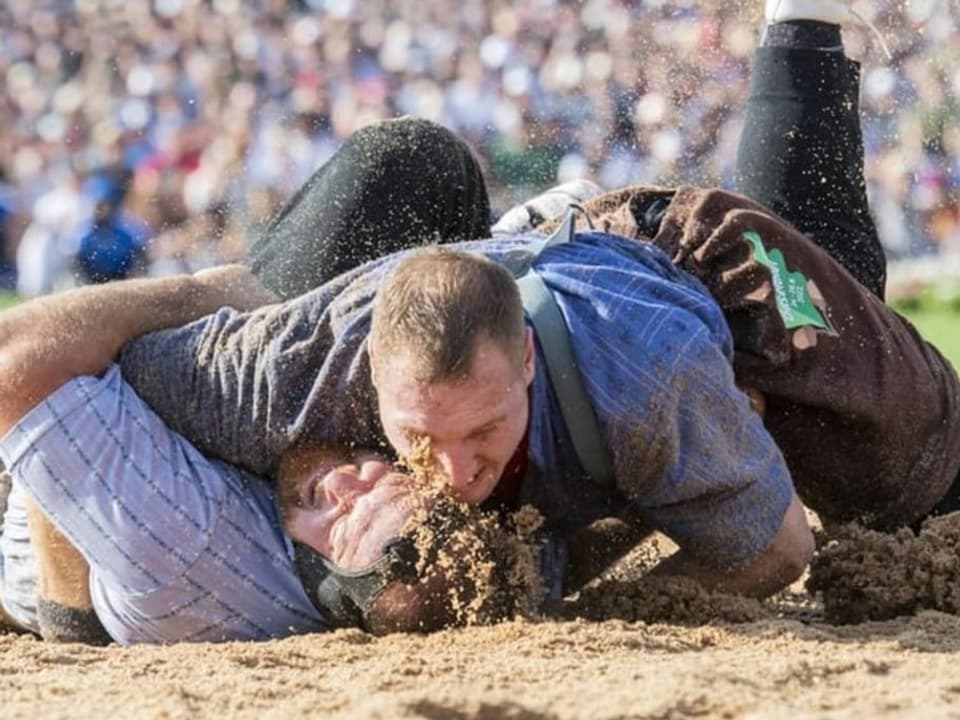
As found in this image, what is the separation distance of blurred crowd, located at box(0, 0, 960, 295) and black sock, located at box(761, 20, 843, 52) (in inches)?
176

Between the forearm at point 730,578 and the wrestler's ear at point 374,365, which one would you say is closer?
the wrestler's ear at point 374,365

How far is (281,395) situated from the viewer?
3.25 meters

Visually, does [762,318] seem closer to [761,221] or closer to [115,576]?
[761,221]

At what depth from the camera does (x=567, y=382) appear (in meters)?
3.18

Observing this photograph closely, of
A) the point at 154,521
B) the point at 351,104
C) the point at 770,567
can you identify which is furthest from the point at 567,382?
the point at 351,104

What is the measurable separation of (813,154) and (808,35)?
325 millimetres

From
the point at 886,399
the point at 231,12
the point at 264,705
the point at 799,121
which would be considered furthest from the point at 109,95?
the point at 264,705

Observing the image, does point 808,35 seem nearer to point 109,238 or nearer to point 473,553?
point 473,553

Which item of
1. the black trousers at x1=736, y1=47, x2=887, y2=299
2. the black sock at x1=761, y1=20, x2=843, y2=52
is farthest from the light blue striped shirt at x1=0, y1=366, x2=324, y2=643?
the black sock at x1=761, y1=20, x2=843, y2=52

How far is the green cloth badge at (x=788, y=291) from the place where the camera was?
378 cm

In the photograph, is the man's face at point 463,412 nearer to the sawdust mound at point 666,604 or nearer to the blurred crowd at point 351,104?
the sawdust mound at point 666,604

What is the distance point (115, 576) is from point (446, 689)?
859mm

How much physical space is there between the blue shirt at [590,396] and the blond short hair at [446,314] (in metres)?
0.20

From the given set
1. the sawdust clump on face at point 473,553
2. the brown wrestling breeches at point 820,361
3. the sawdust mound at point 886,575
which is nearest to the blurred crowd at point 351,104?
the brown wrestling breeches at point 820,361
